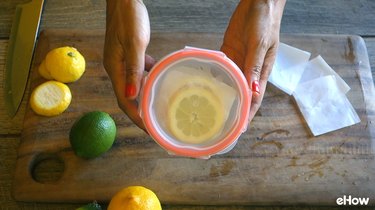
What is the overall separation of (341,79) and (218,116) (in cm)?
58

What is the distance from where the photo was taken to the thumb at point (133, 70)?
860 mm

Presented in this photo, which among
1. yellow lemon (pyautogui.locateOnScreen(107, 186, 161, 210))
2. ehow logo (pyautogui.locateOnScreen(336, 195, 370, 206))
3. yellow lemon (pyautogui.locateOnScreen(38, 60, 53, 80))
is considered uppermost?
yellow lemon (pyautogui.locateOnScreen(38, 60, 53, 80))

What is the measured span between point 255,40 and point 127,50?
0.30 m

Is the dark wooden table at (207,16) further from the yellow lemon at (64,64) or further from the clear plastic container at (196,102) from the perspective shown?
the clear plastic container at (196,102)

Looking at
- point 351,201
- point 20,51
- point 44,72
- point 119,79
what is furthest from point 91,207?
point 351,201

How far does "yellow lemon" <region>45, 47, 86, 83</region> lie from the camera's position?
3.63 ft

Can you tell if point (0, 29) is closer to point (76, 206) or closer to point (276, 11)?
point (76, 206)

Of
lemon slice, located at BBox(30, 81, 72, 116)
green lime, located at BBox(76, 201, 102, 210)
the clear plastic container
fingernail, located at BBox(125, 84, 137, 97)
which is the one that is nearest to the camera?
the clear plastic container

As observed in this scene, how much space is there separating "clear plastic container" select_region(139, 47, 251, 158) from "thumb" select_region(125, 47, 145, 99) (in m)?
0.09

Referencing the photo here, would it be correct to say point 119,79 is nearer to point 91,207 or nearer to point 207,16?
point 91,207

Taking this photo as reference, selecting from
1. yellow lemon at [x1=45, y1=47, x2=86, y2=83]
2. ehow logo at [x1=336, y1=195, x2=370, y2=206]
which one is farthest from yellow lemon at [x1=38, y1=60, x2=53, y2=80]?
ehow logo at [x1=336, y1=195, x2=370, y2=206]

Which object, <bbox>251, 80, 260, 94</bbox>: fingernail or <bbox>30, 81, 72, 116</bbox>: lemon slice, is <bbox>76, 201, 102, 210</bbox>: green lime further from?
<bbox>251, 80, 260, 94</bbox>: fingernail

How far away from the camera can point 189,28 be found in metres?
1.30

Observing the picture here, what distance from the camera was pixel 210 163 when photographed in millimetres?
1084
